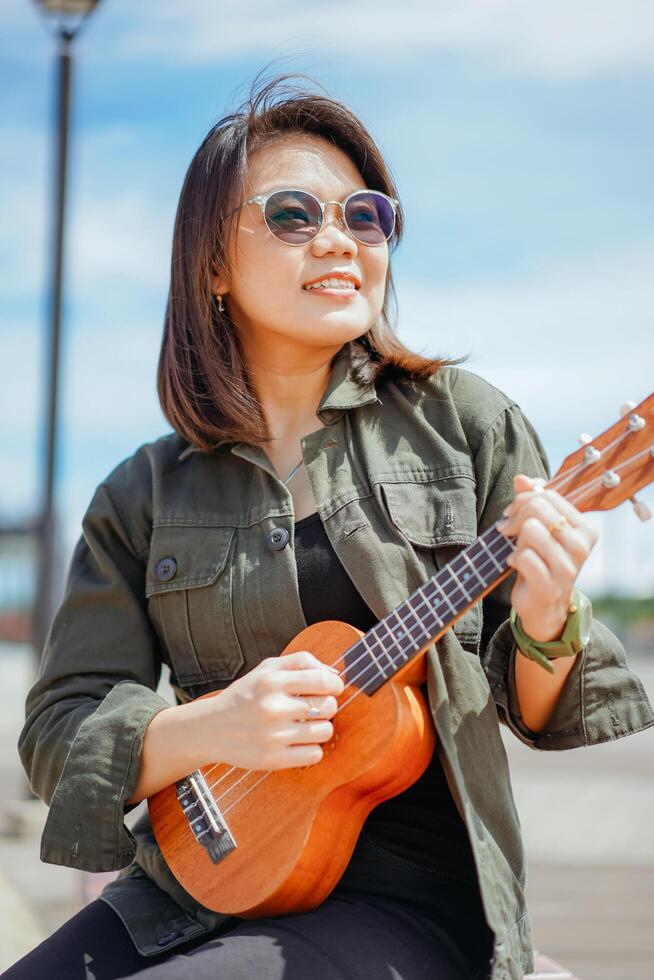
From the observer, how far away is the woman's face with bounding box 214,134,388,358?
7.96ft

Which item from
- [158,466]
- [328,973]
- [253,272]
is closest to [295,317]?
[253,272]

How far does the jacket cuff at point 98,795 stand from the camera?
2256 millimetres

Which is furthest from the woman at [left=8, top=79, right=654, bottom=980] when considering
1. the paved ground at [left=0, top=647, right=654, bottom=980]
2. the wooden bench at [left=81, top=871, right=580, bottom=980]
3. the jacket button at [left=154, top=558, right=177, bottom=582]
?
the paved ground at [left=0, top=647, right=654, bottom=980]

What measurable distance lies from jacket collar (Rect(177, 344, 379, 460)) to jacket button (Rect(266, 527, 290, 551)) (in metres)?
0.27

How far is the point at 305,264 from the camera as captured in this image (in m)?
2.42

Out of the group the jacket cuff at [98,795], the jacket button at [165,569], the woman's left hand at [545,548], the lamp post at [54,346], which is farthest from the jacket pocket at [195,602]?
the lamp post at [54,346]

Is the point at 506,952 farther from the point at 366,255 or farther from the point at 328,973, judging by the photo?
the point at 366,255

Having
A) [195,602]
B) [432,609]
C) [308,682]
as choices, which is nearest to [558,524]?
[432,609]

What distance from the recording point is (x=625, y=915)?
5.40 metres

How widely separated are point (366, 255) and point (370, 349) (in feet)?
0.77

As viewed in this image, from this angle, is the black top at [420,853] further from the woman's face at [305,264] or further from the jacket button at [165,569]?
the woman's face at [305,264]

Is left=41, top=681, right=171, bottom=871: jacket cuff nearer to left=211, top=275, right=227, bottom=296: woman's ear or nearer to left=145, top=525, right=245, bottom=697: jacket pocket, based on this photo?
left=145, top=525, right=245, bottom=697: jacket pocket

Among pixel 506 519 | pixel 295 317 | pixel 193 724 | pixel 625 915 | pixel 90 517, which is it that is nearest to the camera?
pixel 506 519

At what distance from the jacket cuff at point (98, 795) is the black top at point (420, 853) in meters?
0.44
